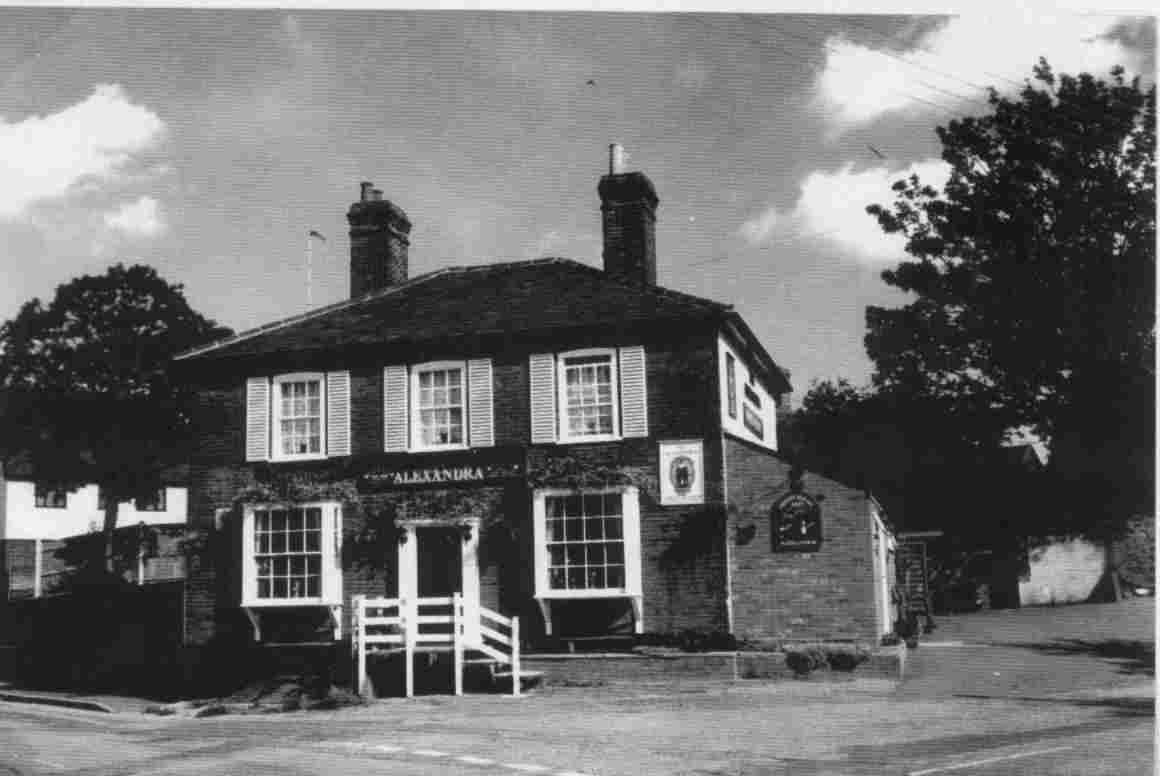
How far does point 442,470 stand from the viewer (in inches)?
715

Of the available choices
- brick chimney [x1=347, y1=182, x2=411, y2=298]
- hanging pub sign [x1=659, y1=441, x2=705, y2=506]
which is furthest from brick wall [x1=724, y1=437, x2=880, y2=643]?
brick chimney [x1=347, y1=182, x2=411, y2=298]

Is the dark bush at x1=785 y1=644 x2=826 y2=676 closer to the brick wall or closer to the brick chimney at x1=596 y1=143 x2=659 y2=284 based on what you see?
the brick wall

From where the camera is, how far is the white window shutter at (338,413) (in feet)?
61.6

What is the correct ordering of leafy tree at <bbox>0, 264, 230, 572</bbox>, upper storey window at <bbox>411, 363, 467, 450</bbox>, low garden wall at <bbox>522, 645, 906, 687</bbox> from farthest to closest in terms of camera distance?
leafy tree at <bbox>0, 264, 230, 572</bbox>
upper storey window at <bbox>411, 363, 467, 450</bbox>
low garden wall at <bbox>522, 645, 906, 687</bbox>

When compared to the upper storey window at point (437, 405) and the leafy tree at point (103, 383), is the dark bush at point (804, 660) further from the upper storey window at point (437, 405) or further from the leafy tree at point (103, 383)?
the leafy tree at point (103, 383)

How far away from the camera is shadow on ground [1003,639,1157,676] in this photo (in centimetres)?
1551

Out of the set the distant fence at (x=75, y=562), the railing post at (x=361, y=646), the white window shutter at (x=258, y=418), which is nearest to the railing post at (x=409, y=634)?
the railing post at (x=361, y=646)

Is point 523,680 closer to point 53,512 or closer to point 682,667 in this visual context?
point 682,667

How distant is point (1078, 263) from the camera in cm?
1460

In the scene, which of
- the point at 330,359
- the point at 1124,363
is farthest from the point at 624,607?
the point at 1124,363

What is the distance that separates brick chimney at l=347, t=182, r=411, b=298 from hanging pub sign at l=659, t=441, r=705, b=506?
6.53 meters

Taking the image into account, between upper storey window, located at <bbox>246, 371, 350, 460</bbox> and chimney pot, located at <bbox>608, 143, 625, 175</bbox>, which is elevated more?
chimney pot, located at <bbox>608, 143, 625, 175</bbox>

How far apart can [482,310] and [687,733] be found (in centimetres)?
897

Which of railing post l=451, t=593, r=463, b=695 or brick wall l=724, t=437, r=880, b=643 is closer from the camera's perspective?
railing post l=451, t=593, r=463, b=695
